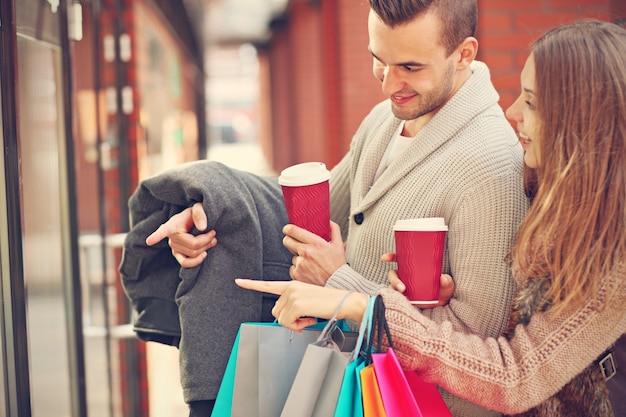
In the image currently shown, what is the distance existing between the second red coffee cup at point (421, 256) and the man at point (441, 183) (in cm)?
8

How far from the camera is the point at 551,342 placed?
62.4 inches

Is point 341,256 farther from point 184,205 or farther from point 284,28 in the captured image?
point 284,28

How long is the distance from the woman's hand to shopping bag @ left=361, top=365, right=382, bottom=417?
5.8 inches

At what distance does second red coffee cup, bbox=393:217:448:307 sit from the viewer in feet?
5.34

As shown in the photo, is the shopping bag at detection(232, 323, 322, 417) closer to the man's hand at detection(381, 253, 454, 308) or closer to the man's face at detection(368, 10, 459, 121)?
the man's hand at detection(381, 253, 454, 308)

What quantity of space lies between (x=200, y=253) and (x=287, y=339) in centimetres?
38

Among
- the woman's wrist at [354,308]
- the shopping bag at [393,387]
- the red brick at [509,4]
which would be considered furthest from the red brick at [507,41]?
the shopping bag at [393,387]

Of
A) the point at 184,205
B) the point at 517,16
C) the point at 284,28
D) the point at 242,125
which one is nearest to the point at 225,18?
the point at 284,28

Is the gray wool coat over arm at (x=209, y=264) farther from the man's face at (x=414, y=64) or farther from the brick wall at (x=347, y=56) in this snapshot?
the brick wall at (x=347, y=56)

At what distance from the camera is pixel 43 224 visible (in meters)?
2.33

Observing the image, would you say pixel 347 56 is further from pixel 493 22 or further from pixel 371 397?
pixel 371 397

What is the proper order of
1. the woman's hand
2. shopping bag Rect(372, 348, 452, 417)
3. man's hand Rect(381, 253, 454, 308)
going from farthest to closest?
1. man's hand Rect(381, 253, 454, 308)
2. the woman's hand
3. shopping bag Rect(372, 348, 452, 417)

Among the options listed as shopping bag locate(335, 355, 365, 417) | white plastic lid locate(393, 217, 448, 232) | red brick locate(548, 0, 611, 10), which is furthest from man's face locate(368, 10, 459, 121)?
red brick locate(548, 0, 611, 10)

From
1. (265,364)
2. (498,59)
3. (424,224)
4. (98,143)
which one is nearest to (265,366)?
(265,364)
